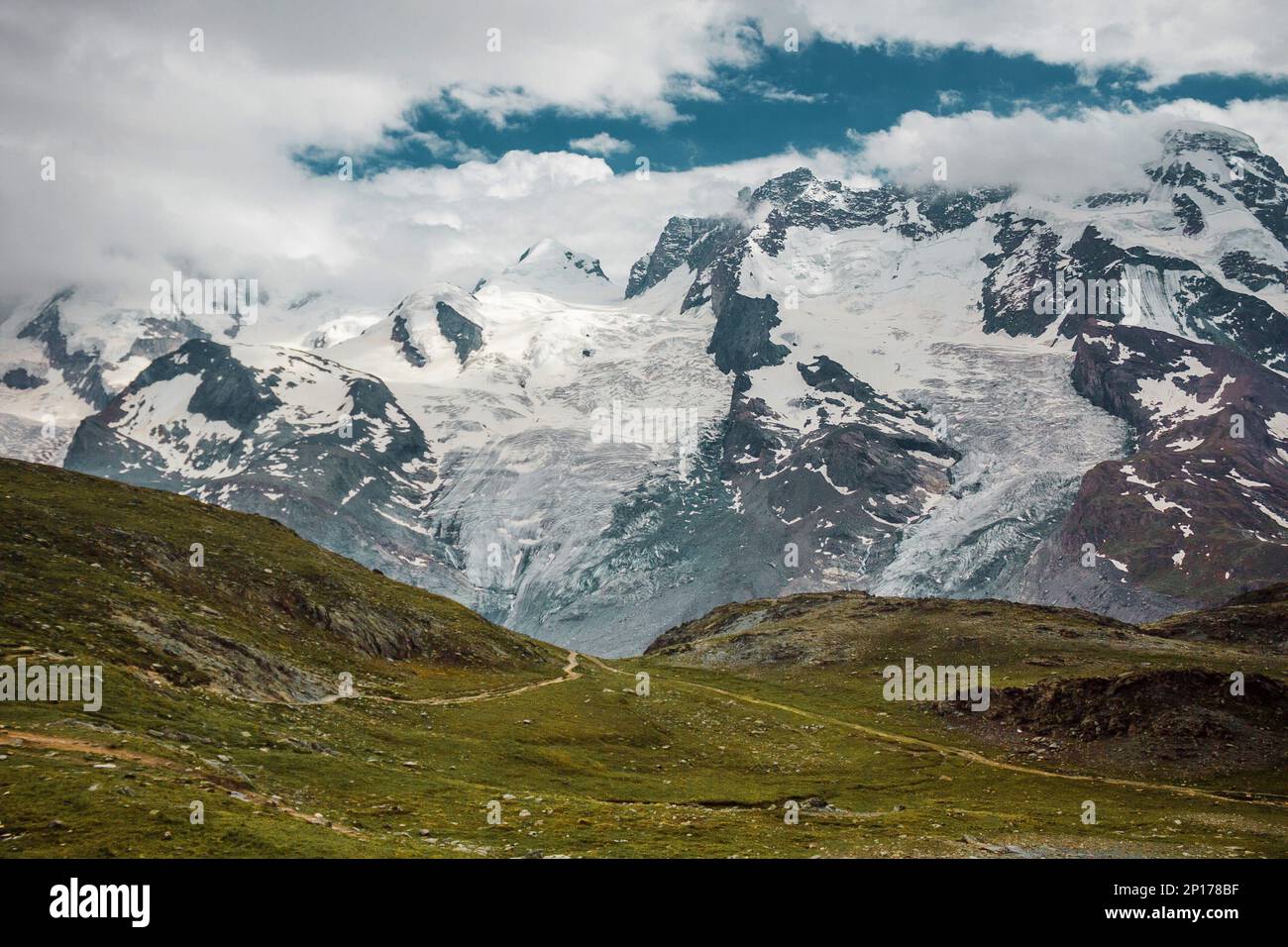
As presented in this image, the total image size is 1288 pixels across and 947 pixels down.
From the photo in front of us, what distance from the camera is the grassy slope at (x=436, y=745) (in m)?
36.9

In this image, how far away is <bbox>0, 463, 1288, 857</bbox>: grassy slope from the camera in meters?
36.9

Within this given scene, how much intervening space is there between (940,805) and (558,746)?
2711cm

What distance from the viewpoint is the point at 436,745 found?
65812mm

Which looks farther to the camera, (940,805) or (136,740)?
(940,805)
